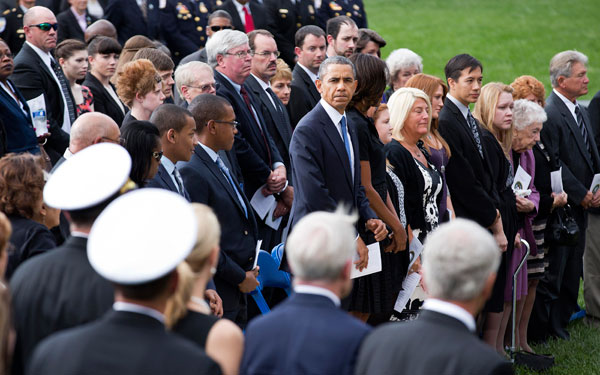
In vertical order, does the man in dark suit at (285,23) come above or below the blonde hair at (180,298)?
below

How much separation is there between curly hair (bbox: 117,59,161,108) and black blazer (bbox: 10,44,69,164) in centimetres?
122

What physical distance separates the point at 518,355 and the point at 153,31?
19.8 feet

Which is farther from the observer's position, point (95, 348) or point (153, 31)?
point (153, 31)

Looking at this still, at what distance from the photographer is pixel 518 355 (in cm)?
690

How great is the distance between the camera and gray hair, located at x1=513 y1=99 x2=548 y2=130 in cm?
745

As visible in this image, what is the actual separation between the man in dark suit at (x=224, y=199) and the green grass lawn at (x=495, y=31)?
1791 cm

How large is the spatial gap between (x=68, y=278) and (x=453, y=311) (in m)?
1.40

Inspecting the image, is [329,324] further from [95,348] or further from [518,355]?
[518,355]

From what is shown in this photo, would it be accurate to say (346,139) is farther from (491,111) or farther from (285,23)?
(285,23)

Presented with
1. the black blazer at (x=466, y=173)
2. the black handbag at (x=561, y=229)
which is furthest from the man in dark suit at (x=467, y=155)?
the black handbag at (x=561, y=229)

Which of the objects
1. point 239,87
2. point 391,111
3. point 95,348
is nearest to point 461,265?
point 95,348

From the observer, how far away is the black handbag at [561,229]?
304 inches

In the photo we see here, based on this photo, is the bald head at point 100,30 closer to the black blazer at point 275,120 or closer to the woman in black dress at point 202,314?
the black blazer at point 275,120

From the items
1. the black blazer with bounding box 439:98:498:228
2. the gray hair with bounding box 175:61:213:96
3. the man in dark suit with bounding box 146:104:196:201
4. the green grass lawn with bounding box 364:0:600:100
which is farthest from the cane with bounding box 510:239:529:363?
the green grass lawn with bounding box 364:0:600:100
